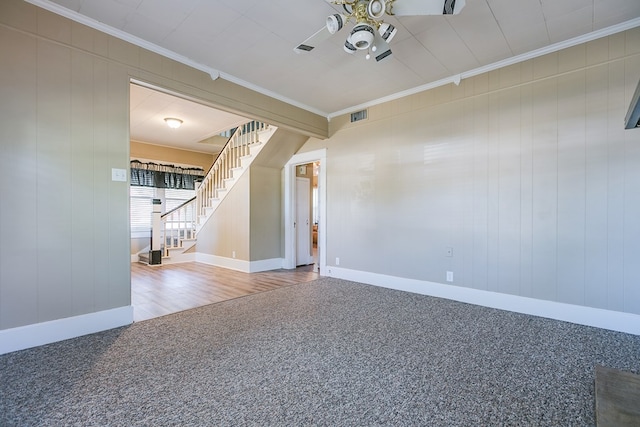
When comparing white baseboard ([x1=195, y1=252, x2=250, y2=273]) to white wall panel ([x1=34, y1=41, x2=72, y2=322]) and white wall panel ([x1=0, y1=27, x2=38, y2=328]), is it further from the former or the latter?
white wall panel ([x1=0, y1=27, x2=38, y2=328])

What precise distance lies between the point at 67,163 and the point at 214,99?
5.65ft

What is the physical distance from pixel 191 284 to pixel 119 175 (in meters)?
2.42

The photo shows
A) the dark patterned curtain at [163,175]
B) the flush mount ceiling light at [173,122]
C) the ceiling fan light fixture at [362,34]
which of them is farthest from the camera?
the dark patterned curtain at [163,175]

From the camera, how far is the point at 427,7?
2.00 metres

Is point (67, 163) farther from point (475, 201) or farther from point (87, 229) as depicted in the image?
point (475, 201)

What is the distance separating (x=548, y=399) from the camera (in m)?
1.78

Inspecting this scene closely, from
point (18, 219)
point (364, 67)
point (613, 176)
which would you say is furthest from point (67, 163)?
point (613, 176)

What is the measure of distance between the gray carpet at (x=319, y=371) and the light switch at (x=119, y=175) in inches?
59.4

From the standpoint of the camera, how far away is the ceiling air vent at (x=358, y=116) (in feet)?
16.0

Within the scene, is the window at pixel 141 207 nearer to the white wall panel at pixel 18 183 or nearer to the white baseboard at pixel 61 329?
the white baseboard at pixel 61 329

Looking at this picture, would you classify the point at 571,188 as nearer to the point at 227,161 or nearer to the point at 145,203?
the point at 227,161

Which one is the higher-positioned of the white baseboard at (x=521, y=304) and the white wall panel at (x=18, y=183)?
the white wall panel at (x=18, y=183)

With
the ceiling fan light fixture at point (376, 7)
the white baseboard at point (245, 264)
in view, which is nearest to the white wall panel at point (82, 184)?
the ceiling fan light fixture at point (376, 7)

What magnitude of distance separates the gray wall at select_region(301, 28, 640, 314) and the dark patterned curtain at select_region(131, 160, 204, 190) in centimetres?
555
